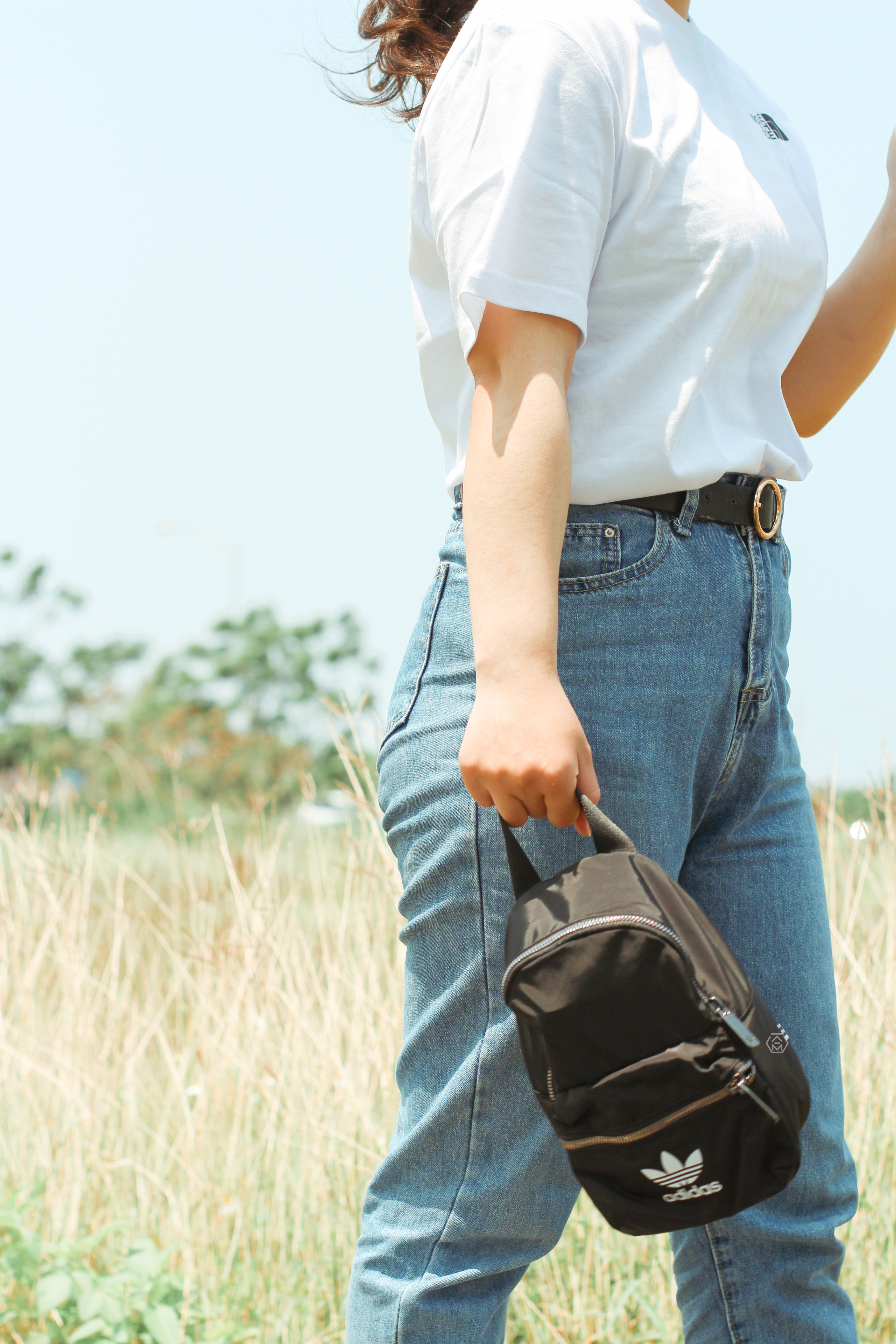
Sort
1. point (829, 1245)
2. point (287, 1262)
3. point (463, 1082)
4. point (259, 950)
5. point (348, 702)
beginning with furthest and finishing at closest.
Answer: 1. point (259, 950)
2. point (348, 702)
3. point (287, 1262)
4. point (829, 1245)
5. point (463, 1082)

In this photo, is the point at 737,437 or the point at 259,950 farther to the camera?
the point at 259,950

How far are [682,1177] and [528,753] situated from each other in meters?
0.33

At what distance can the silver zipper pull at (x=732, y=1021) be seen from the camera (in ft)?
2.76

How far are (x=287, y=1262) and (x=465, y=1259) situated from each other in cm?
108

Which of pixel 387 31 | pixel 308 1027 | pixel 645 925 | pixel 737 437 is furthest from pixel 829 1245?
pixel 387 31

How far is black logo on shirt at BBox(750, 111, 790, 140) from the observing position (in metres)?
1.17

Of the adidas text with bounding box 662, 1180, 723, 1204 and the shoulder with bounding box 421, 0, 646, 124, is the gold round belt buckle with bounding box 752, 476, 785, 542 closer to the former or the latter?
the shoulder with bounding box 421, 0, 646, 124

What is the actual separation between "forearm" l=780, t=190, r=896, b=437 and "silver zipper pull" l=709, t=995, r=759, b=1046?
75 cm

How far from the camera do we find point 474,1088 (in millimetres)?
958

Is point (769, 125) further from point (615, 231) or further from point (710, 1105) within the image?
point (710, 1105)

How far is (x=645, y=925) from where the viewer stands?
33.2 inches

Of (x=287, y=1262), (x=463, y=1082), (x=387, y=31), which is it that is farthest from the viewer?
(x=287, y=1262)

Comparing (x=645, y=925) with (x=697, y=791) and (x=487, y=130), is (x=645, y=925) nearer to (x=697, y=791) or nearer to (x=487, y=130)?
(x=697, y=791)

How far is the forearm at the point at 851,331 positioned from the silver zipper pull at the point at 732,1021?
0.75m
